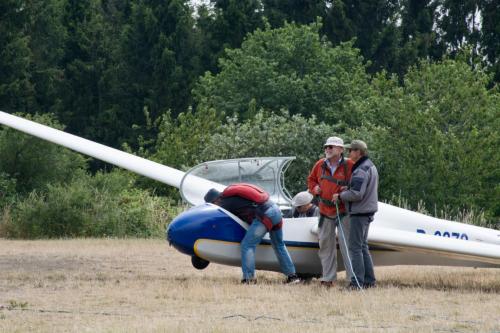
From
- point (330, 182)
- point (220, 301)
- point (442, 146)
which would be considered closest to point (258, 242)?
point (330, 182)

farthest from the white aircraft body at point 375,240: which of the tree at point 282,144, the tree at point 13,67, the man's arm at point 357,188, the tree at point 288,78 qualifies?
the tree at point 13,67

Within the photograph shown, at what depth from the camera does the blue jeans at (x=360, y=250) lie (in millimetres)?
11609

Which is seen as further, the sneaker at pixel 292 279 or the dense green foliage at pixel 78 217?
the dense green foliage at pixel 78 217

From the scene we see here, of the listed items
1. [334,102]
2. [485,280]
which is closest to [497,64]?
[334,102]

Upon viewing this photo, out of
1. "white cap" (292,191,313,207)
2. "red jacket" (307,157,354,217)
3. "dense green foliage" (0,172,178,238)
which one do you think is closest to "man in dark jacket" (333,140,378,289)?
"red jacket" (307,157,354,217)

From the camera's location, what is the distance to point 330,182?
469 inches

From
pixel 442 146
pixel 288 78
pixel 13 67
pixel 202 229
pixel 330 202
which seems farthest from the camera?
pixel 13 67

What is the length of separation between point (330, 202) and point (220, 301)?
2.13 metres

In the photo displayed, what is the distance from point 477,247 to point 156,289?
3471 mm

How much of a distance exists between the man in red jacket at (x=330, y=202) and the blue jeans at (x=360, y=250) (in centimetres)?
20

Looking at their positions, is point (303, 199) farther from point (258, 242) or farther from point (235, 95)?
point (235, 95)

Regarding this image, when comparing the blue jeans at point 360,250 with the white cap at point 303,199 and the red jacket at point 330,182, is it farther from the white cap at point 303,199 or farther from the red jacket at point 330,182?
the white cap at point 303,199

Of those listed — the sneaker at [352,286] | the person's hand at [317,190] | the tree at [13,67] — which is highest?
the tree at [13,67]

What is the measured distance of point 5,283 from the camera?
12.0 meters
